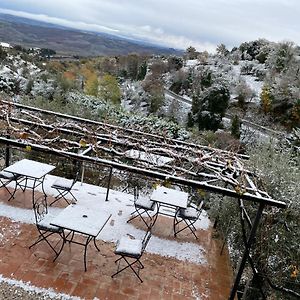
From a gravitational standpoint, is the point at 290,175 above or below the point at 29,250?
above

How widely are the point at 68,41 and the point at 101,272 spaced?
4351 centimetres

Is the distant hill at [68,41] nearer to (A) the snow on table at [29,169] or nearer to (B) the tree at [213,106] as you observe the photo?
(B) the tree at [213,106]

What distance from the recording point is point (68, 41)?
4403 centimetres

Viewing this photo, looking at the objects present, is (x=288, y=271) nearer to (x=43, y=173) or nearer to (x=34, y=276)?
(x=34, y=276)

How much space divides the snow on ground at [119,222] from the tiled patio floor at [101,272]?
0.54 feet

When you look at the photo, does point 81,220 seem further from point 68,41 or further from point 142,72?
point 68,41

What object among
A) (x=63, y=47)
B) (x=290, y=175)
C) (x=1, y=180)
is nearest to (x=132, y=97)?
(x=1, y=180)

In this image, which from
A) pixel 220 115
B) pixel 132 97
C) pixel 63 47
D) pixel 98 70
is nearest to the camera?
pixel 220 115

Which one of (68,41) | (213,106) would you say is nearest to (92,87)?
(213,106)

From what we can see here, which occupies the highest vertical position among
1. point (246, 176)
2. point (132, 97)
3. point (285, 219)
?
point (246, 176)

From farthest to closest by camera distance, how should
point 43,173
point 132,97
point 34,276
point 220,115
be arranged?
point 132,97, point 220,115, point 43,173, point 34,276

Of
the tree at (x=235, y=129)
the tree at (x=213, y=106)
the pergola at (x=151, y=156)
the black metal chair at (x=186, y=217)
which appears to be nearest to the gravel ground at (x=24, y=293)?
the pergola at (x=151, y=156)

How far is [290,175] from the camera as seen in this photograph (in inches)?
208

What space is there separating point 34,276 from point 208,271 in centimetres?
256
